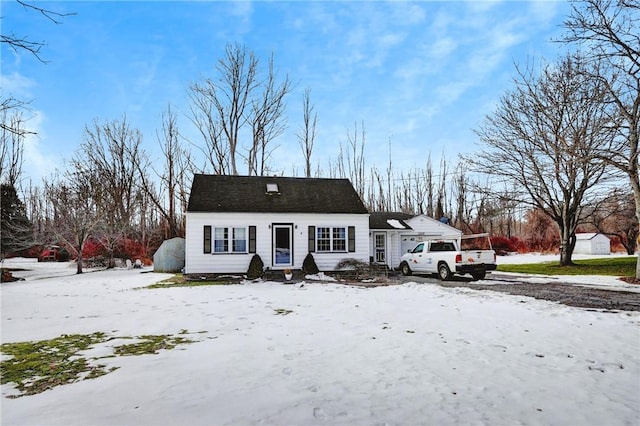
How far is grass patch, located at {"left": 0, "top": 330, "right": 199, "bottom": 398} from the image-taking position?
177 inches

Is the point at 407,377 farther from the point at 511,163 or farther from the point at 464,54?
the point at 511,163

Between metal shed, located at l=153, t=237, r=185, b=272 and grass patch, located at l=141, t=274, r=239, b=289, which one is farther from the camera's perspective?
metal shed, located at l=153, t=237, r=185, b=272

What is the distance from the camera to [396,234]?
73.2 ft

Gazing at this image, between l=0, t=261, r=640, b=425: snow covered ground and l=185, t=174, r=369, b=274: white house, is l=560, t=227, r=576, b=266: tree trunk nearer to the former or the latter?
l=185, t=174, r=369, b=274: white house

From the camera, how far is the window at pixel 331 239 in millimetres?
19094

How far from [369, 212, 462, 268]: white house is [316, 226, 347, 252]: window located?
2.79 meters

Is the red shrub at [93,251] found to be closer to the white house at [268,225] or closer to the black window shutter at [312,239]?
the white house at [268,225]

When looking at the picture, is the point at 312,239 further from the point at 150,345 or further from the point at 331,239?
the point at 150,345

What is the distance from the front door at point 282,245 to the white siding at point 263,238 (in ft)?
0.71

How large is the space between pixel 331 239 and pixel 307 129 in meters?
17.9

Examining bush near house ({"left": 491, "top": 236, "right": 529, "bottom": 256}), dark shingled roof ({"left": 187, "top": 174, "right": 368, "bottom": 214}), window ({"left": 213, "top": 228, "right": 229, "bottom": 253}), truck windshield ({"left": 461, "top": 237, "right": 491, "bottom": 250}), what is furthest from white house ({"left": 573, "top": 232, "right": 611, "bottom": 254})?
window ({"left": 213, "top": 228, "right": 229, "bottom": 253})

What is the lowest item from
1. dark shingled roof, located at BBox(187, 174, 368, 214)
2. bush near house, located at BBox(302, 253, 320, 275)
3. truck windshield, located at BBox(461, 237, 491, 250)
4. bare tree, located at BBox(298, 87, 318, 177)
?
bush near house, located at BBox(302, 253, 320, 275)

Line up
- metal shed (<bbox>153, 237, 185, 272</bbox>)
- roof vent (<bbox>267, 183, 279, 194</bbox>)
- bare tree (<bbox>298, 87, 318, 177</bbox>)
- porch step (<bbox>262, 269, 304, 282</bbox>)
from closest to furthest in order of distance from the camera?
porch step (<bbox>262, 269, 304, 282</bbox>) → roof vent (<bbox>267, 183, 279, 194</bbox>) → metal shed (<bbox>153, 237, 185, 272</bbox>) → bare tree (<bbox>298, 87, 318, 177</bbox>)

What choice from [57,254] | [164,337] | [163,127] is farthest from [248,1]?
[57,254]
